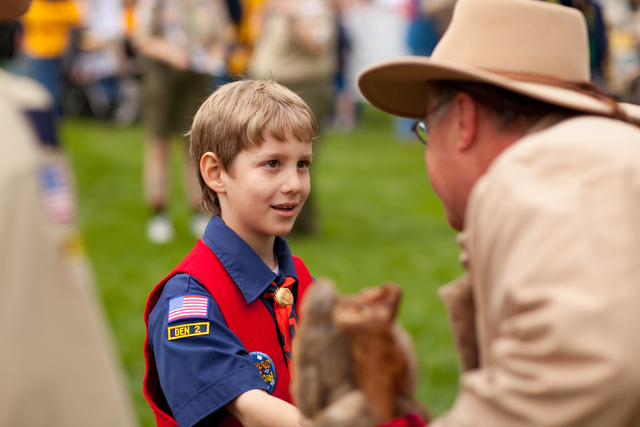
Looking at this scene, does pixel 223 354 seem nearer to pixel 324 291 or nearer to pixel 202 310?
pixel 202 310

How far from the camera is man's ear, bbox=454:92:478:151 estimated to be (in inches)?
62.8

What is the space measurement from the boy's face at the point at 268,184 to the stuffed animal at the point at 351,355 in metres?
0.71

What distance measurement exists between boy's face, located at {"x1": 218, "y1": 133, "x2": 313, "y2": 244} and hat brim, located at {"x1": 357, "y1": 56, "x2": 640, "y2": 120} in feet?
0.90

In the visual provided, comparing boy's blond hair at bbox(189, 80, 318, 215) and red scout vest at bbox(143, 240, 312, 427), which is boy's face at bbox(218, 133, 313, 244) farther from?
red scout vest at bbox(143, 240, 312, 427)

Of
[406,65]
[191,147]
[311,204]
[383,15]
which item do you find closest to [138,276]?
[311,204]

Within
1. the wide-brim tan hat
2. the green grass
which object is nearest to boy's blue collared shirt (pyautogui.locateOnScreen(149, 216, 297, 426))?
the wide-brim tan hat

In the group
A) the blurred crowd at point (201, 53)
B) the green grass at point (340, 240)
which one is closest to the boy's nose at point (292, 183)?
the blurred crowd at point (201, 53)

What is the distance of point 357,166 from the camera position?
11.2 m

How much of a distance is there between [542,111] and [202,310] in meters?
0.93

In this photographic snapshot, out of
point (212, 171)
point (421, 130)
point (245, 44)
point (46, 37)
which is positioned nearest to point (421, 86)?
point (421, 130)

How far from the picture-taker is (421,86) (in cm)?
187

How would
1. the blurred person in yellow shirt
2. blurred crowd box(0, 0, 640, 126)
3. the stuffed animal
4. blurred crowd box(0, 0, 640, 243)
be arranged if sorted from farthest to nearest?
the blurred person in yellow shirt → blurred crowd box(0, 0, 640, 126) → blurred crowd box(0, 0, 640, 243) → the stuffed animal

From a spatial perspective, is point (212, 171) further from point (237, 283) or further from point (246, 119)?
point (237, 283)

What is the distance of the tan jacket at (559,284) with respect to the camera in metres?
1.16
